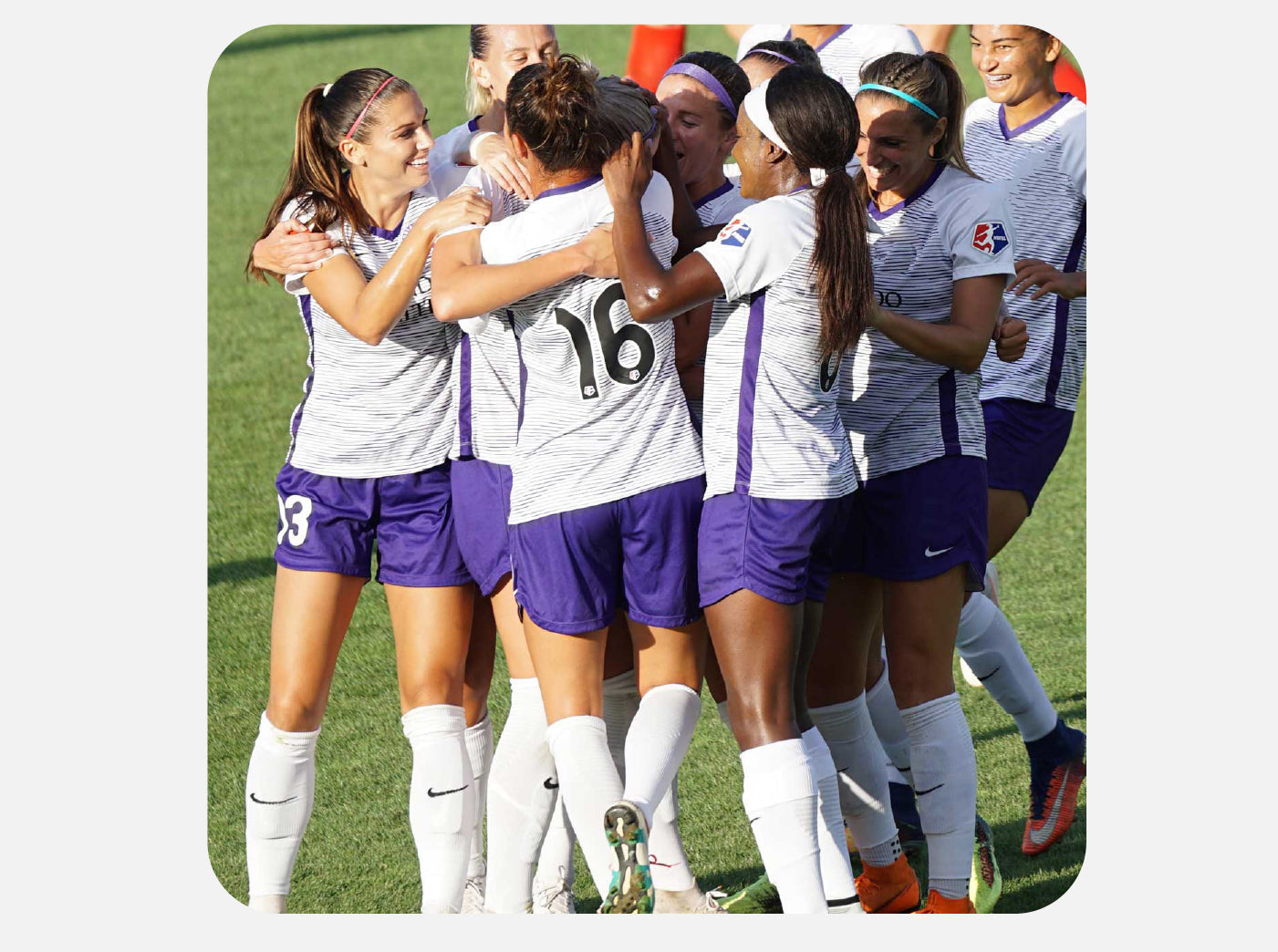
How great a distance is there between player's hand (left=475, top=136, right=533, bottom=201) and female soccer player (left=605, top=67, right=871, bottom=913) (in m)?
0.28

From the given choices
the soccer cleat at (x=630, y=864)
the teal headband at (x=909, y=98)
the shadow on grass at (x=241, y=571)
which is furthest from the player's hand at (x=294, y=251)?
the shadow on grass at (x=241, y=571)

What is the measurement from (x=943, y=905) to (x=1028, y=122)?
2274 millimetres

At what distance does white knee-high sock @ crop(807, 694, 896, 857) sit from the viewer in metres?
4.35

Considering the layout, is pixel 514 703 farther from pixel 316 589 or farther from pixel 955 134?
pixel 955 134

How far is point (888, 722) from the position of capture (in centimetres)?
493

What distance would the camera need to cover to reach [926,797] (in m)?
4.26

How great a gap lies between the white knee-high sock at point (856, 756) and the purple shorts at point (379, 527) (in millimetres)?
998

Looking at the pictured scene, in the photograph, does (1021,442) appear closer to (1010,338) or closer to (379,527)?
(1010,338)

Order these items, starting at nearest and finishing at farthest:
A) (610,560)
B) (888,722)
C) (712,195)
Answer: (610,560) → (712,195) → (888,722)

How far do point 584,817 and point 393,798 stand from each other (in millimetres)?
1770

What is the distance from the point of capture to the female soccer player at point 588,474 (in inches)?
148

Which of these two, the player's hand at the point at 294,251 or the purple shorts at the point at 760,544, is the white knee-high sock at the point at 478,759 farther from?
the player's hand at the point at 294,251

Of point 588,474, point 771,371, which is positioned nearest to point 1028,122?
point 771,371

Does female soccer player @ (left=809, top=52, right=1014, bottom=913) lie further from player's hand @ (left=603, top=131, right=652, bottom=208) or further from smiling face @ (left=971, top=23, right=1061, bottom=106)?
smiling face @ (left=971, top=23, right=1061, bottom=106)
